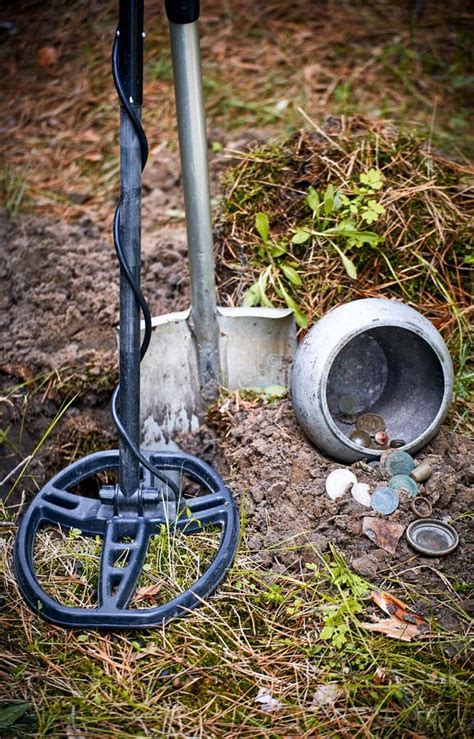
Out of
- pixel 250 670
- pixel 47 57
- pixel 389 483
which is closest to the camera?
pixel 250 670

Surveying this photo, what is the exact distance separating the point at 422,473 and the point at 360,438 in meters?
0.22

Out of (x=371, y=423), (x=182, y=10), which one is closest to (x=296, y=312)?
(x=371, y=423)

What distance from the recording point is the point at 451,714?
1.72 metres

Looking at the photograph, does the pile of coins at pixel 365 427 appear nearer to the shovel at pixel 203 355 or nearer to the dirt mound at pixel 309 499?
the dirt mound at pixel 309 499

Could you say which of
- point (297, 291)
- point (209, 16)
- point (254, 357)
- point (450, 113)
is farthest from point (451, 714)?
point (209, 16)

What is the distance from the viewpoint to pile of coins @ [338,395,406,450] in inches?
92.4

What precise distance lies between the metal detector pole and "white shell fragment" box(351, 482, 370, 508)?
605mm

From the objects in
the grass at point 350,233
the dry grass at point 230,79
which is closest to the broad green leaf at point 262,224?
the grass at point 350,233

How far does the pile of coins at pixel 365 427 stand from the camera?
235 centimetres

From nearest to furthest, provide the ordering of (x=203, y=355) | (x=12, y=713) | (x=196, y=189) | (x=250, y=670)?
(x=12, y=713)
(x=250, y=670)
(x=196, y=189)
(x=203, y=355)

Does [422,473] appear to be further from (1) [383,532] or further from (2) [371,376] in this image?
(2) [371,376]

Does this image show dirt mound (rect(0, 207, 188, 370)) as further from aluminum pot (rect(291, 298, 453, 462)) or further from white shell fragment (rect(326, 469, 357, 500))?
white shell fragment (rect(326, 469, 357, 500))

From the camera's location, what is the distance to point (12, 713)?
1717 millimetres

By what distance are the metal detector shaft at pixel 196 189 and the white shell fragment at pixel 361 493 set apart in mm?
633
